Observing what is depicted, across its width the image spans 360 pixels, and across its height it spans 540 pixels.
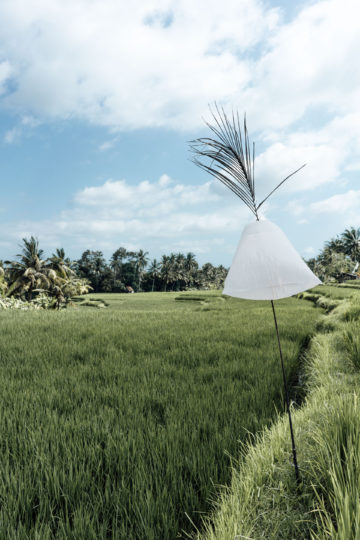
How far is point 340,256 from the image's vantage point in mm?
52344

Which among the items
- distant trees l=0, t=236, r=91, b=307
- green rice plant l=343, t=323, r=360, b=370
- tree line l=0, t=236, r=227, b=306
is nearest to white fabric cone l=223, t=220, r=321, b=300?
green rice plant l=343, t=323, r=360, b=370

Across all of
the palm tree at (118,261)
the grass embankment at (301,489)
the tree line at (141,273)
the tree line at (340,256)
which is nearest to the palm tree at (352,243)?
the tree line at (340,256)

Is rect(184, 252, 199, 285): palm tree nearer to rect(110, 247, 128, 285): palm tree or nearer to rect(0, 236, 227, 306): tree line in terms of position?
rect(0, 236, 227, 306): tree line

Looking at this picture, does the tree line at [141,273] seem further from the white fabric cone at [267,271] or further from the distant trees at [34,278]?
the white fabric cone at [267,271]

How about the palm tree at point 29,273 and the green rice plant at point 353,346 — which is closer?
the green rice plant at point 353,346

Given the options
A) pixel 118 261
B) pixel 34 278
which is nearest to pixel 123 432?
pixel 34 278

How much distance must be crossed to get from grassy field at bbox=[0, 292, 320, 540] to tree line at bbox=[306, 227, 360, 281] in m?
47.3

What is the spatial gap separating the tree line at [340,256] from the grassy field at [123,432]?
155 feet

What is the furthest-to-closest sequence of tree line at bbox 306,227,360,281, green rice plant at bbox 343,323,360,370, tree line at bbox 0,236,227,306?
tree line at bbox 0,236,227,306 < tree line at bbox 306,227,360,281 < green rice plant at bbox 343,323,360,370

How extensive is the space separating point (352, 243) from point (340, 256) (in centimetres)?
334

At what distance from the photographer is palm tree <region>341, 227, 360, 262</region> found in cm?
5222

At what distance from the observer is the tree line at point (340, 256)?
49406 mm

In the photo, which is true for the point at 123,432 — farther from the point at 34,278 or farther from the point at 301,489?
the point at 34,278

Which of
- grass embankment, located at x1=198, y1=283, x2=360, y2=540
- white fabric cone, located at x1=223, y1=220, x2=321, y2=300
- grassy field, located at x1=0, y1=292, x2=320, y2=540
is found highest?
white fabric cone, located at x1=223, y1=220, x2=321, y2=300
